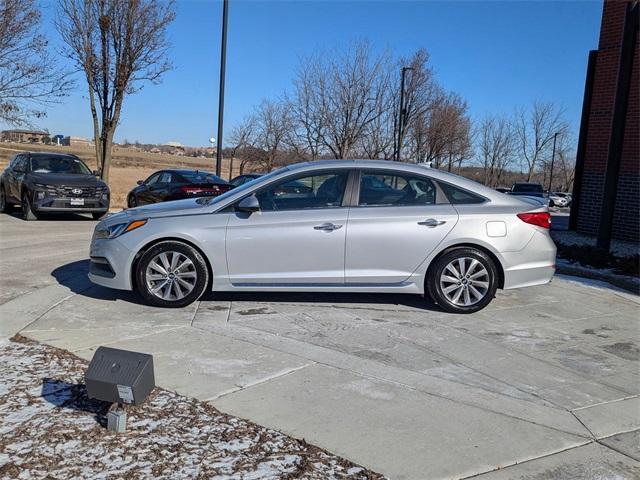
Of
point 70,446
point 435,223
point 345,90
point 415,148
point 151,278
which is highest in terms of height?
point 345,90

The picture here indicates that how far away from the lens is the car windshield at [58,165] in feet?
45.1

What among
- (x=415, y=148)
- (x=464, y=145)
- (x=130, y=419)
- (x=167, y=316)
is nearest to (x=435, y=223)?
(x=167, y=316)

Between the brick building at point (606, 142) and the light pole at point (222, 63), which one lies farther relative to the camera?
the light pole at point (222, 63)

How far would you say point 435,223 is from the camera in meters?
5.75

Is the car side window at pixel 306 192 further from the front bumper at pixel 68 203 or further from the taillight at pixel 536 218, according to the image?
the front bumper at pixel 68 203

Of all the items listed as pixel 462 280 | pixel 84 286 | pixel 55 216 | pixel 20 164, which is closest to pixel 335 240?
pixel 462 280

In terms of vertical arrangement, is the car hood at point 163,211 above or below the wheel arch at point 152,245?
above

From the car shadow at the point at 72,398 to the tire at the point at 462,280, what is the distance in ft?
11.5

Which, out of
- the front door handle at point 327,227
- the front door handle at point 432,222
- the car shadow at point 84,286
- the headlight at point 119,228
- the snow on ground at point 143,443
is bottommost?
the snow on ground at point 143,443

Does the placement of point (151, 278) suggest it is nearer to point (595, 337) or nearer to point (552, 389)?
point (552, 389)

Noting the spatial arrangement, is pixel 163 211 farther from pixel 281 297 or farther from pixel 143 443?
pixel 143 443

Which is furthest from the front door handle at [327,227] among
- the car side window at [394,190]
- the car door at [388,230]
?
the car side window at [394,190]

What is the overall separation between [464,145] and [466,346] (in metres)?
29.8

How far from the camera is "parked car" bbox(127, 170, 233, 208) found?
13.8m
